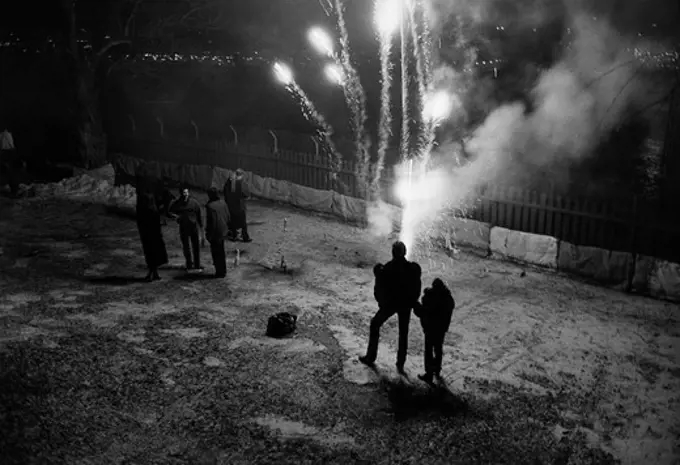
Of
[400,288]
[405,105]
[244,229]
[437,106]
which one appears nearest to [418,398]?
[400,288]

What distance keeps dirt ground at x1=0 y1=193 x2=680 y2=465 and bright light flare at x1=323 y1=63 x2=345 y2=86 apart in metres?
18.6

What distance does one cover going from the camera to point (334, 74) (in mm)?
29594

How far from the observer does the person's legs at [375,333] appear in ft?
25.3

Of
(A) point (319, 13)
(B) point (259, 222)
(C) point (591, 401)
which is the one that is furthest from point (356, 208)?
(A) point (319, 13)

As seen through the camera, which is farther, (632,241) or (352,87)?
(352,87)

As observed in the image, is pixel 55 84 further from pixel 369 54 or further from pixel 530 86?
pixel 530 86

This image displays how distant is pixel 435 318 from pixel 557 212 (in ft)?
22.6

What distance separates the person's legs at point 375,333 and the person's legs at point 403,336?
0.18m

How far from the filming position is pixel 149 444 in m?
6.08

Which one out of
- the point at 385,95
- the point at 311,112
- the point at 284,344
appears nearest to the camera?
the point at 284,344

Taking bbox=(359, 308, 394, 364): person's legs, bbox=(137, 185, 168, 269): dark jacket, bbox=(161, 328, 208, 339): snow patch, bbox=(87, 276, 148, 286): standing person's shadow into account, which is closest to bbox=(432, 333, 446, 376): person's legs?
bbox=(359, 308, 394, 364): person's legs

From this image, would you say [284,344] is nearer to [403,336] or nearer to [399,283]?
[403,336]

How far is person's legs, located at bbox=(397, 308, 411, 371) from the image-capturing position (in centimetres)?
761

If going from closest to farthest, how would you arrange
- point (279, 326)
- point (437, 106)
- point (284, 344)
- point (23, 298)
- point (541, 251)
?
point (284, 344), point (279, 326), point (23, 298), point (541, 251), point (437, 106)
